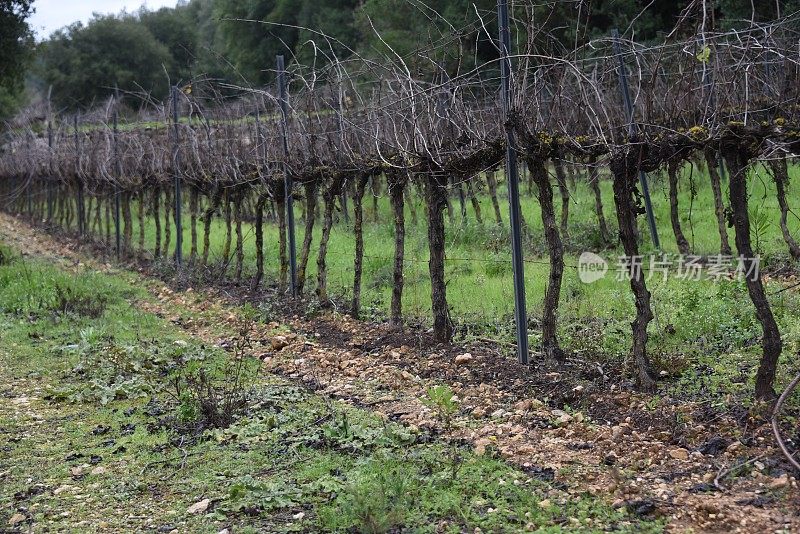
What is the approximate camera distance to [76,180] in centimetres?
2114

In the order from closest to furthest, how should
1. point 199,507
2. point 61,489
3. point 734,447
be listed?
point 199,507 → point 734,447 → point 61,489

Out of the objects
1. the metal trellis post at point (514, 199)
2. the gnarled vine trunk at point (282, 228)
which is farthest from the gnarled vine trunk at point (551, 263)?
the gnarled vine trunk at point (282, 228)

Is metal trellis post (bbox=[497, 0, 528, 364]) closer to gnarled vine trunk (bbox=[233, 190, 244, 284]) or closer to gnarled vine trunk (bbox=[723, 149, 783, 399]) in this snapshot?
gnarled vine trunk (bbox=[723, 149, 783, 399])

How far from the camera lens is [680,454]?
4.61m

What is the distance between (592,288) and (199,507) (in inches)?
243

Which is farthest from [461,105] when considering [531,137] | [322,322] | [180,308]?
[180,308]

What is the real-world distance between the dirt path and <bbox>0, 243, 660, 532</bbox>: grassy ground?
207 mm

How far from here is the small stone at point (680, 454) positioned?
4.60 m

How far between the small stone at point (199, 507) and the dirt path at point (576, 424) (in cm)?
151

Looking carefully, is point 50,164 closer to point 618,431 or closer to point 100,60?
point 100,60

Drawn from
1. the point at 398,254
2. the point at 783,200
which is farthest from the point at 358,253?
the point at 783,200

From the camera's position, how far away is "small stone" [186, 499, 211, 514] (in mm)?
4426

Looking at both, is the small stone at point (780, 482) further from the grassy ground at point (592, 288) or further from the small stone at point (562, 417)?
the grassy ground at point (592, 288)

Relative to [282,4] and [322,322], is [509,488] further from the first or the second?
[282,4]
